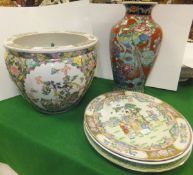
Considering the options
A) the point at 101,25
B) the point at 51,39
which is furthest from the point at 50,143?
the point at 101,25

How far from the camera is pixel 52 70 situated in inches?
18.1

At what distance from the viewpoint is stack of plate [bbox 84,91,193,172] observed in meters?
0.37

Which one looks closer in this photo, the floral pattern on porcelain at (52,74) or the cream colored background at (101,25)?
the floral pattern on porcelain at (52,74)

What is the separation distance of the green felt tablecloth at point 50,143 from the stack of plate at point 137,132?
0.03m

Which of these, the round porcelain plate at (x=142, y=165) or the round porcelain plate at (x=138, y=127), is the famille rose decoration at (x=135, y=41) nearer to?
the round porcelain plate at (x=138, y=127)

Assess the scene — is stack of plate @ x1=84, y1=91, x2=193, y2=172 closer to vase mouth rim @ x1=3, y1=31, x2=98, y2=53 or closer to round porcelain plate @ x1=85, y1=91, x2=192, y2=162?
round porcelain plate @ x1=85, y1=91, x2=192, y2=162

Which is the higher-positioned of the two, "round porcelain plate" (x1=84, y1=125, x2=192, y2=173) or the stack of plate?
the stack of plate

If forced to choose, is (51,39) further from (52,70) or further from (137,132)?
(137,132)

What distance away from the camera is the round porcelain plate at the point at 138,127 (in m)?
0.38

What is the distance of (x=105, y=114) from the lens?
48cm

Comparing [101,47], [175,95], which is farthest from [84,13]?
[175,95]

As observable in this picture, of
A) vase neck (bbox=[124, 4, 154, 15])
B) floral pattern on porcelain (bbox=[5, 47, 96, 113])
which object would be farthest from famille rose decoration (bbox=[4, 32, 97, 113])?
vase neck (bbox=[124, 4, 154, 15])

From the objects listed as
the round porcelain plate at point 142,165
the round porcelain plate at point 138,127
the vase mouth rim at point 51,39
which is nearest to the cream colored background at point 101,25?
the vase mouth rim at point 51,39

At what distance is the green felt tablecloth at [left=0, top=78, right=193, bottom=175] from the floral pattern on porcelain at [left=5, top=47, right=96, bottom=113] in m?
0.05
